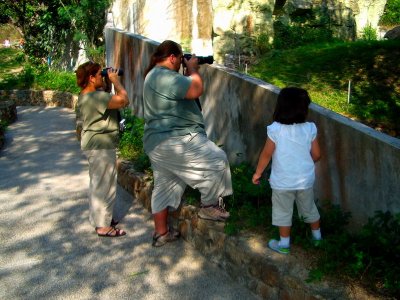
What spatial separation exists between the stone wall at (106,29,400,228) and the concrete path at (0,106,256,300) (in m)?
1.08

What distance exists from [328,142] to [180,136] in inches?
46.9

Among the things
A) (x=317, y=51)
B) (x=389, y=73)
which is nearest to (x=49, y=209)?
(x=389, y=73)

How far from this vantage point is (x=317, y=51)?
1129 cm

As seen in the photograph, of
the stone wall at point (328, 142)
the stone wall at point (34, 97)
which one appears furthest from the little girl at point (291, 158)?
the stone wall at point (34, 97)

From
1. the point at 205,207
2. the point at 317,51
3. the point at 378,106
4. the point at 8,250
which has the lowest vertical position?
the point at 8,250

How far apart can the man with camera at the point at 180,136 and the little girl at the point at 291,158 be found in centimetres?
69

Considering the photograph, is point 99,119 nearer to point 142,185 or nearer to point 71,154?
point 142,185

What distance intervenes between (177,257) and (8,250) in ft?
5.24

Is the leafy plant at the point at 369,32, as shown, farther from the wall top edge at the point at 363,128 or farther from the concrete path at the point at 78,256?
the wall top edge at the point at 363,128

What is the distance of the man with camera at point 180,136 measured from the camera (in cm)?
440

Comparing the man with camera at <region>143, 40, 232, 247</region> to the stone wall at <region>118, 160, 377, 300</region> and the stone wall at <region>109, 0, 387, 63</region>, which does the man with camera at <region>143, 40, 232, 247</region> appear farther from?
the stone wall at <region>109, 0, 387, 63</region>

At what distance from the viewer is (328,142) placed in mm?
4156

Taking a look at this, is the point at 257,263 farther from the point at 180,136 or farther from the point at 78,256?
the point at 78,256

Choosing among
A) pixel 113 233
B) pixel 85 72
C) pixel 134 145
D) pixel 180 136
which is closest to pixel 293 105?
pixel 180 136
